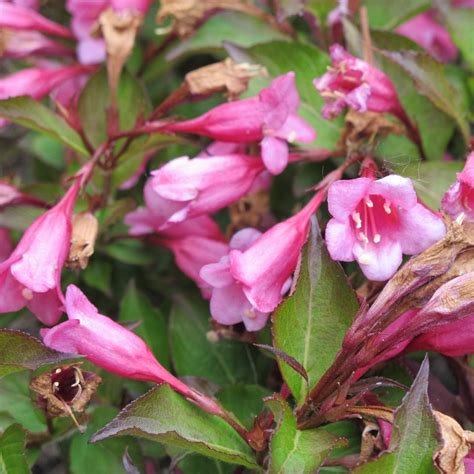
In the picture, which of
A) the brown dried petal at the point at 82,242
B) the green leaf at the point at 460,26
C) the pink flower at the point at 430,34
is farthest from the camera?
the pink flower at the point at 430,34

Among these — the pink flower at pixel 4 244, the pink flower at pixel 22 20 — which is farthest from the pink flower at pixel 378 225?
the pink flower at pixel 22 20

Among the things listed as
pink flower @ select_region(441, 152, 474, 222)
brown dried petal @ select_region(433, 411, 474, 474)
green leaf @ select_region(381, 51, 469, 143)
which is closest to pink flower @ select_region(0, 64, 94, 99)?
green leaf @ select_region(381, 51, 469, 143)

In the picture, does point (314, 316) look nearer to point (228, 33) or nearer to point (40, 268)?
point (40, 268)

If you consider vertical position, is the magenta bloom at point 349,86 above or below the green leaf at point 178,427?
above

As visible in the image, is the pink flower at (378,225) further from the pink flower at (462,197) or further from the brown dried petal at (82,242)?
the brown dried petal at (82,242)

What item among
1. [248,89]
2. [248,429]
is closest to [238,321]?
[248,429]

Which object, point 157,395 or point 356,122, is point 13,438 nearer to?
point 157,395
